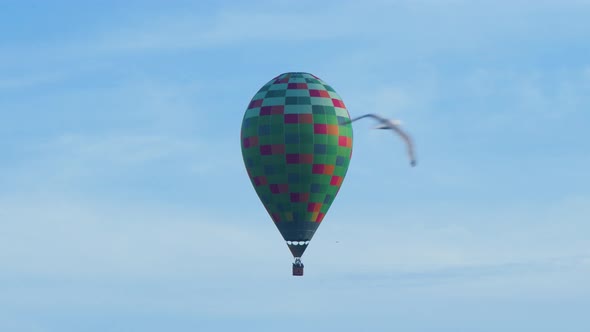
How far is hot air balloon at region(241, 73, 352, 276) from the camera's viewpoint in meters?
67.9

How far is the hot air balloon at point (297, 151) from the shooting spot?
6794 centimetres

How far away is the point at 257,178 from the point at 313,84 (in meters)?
6.69

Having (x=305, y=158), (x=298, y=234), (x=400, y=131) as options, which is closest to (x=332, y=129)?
(x=305, y=158)

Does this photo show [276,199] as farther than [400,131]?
Yes

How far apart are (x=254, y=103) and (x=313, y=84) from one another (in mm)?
3820

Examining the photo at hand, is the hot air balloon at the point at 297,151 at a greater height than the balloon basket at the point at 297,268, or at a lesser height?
greater

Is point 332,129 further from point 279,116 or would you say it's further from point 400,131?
point 400,131

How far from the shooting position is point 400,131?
46031 millimetres

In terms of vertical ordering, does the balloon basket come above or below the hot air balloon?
below

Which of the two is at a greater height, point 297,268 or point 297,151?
point 297,151

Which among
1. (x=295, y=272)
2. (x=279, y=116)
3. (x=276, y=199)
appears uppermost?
(x=279, y=116)

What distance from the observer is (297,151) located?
222 feet

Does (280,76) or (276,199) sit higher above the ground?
(280,76)

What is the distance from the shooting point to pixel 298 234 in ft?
226
